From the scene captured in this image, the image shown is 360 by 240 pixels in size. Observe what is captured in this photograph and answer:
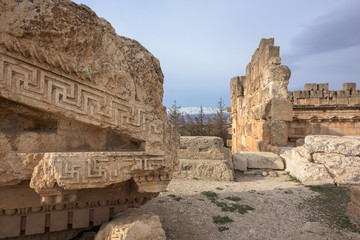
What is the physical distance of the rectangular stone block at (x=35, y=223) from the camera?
7.32 feet

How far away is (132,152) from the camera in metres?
2.15

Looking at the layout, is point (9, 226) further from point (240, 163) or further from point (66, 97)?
point (240, 163)

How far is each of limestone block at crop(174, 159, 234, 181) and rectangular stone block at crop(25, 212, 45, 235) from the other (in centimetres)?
296

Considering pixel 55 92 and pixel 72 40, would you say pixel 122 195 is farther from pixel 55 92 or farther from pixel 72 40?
pixel 72 40

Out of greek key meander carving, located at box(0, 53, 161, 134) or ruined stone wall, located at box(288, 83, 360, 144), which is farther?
ruined stone wall, located at box(288, 83, 360, 144)

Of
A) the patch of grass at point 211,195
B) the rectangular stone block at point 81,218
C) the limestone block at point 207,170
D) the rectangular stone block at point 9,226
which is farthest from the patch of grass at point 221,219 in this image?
the rectangular stone block at point 9,226

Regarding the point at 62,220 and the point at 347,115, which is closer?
the point at 62,220

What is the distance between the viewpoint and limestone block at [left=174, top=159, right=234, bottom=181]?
4.94m

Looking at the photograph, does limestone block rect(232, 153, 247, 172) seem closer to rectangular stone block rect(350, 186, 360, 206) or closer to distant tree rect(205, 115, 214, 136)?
rectangular stone block rect(350, 186, 360, 206)

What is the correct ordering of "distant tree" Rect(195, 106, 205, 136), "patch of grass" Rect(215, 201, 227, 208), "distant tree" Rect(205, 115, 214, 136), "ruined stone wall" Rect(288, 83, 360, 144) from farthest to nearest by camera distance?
"distant tree" Rect(205, 115, 214, 136), "distant tree" Rect(195, 106, 205, 136), "ruined stone wall" Rect(288, 83, 360, 144), "patch of grass" Rect(215, 201, 227, 208)

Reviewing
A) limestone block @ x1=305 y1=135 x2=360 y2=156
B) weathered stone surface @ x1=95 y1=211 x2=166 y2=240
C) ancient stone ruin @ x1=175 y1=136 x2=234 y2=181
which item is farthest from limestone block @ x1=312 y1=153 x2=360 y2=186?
weathered stone surface @ x1=95 y1=211 x2=166 y2=240

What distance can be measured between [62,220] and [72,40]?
1.74m

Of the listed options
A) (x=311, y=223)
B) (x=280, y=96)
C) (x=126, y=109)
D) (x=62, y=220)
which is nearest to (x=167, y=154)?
(x=126, y=109)


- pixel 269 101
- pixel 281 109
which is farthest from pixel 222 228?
pixel 269 101
